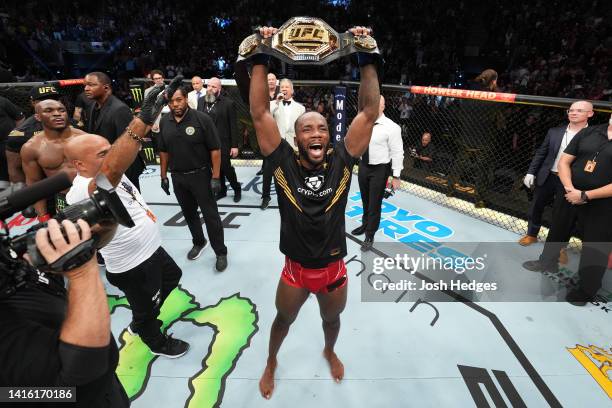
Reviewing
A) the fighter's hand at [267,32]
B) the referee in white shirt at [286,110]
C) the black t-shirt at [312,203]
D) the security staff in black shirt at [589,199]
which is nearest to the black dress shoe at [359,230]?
the referee in white shirt at [286,110]

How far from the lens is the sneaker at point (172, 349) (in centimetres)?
253

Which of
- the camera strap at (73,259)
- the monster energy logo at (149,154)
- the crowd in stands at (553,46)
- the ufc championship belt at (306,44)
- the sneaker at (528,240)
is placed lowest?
the sneaker at (528,240)

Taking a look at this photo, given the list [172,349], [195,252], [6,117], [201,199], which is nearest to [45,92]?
[6,117]

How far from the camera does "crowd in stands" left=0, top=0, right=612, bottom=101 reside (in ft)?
32.5

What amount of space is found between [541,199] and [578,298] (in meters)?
1.18

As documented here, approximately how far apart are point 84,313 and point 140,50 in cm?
1720

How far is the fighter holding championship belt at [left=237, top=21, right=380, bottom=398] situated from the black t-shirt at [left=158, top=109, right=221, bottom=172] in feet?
5.42

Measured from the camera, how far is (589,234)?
3.06m

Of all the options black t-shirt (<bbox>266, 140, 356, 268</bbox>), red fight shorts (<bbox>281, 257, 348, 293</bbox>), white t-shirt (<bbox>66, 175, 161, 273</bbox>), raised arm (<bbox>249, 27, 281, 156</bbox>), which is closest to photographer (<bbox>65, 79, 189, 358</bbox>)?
white t-shirt (<bbox>66, 175, 161, 273</bbox>)

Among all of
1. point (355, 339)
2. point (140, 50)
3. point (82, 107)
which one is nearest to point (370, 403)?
point (355, 339)

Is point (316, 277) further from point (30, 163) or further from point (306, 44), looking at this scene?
point (30, 163)

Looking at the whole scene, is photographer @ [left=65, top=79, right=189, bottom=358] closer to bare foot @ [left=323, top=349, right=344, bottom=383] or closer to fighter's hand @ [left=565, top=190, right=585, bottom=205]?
bare foot @ [left=323, top=349, right=344, bottom=383]

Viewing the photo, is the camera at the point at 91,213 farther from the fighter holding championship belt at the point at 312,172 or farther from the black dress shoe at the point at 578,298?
the black dress shoe at the point at 578,298

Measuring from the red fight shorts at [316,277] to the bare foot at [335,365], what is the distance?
2.21ft
